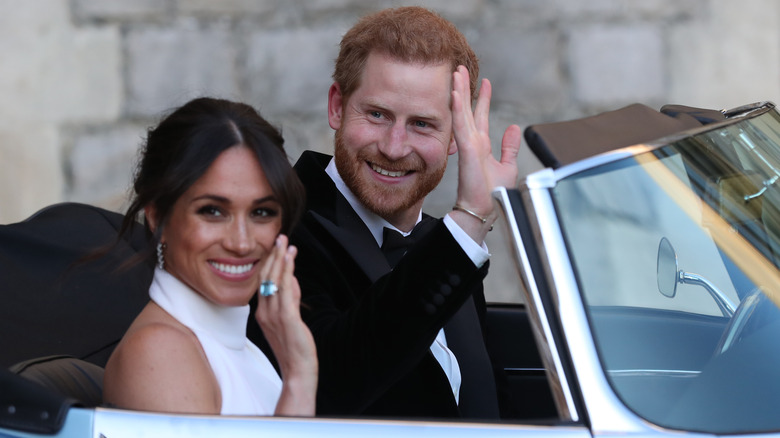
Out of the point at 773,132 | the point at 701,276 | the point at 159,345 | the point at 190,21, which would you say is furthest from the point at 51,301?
the point at 190,21

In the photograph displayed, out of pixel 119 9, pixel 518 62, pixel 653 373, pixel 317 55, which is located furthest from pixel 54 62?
pixel 653 373

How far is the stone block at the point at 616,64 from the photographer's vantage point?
16.3 ft

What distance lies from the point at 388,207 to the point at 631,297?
0.83m

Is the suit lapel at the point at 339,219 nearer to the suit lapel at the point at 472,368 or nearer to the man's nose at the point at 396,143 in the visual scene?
the man's nose at the point at 396,143

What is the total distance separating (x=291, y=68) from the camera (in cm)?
498

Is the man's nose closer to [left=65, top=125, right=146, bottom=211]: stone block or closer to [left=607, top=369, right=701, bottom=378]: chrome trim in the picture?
[left=607, top=369, right=701, bottom=378]: chrome trim

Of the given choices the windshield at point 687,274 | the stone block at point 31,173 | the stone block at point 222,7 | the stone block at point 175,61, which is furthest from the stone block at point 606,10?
the windshield at point 687,274

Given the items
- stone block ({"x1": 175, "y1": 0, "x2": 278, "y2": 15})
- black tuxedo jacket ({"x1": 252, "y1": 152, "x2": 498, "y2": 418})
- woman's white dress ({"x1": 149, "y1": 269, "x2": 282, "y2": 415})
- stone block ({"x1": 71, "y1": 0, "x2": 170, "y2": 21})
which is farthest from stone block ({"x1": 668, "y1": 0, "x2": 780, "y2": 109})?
woman's white dress ({"x1": 149, "y1": 269, "x2": 282, "y2": 415})

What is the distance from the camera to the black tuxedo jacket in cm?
187

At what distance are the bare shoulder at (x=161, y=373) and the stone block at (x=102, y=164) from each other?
333 centimetres

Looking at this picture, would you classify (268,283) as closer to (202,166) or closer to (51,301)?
(202,166)

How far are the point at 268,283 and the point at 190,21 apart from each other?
3432 millimetres

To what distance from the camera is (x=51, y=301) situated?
2.50m

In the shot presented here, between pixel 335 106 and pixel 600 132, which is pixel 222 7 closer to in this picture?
pixel 335 106
